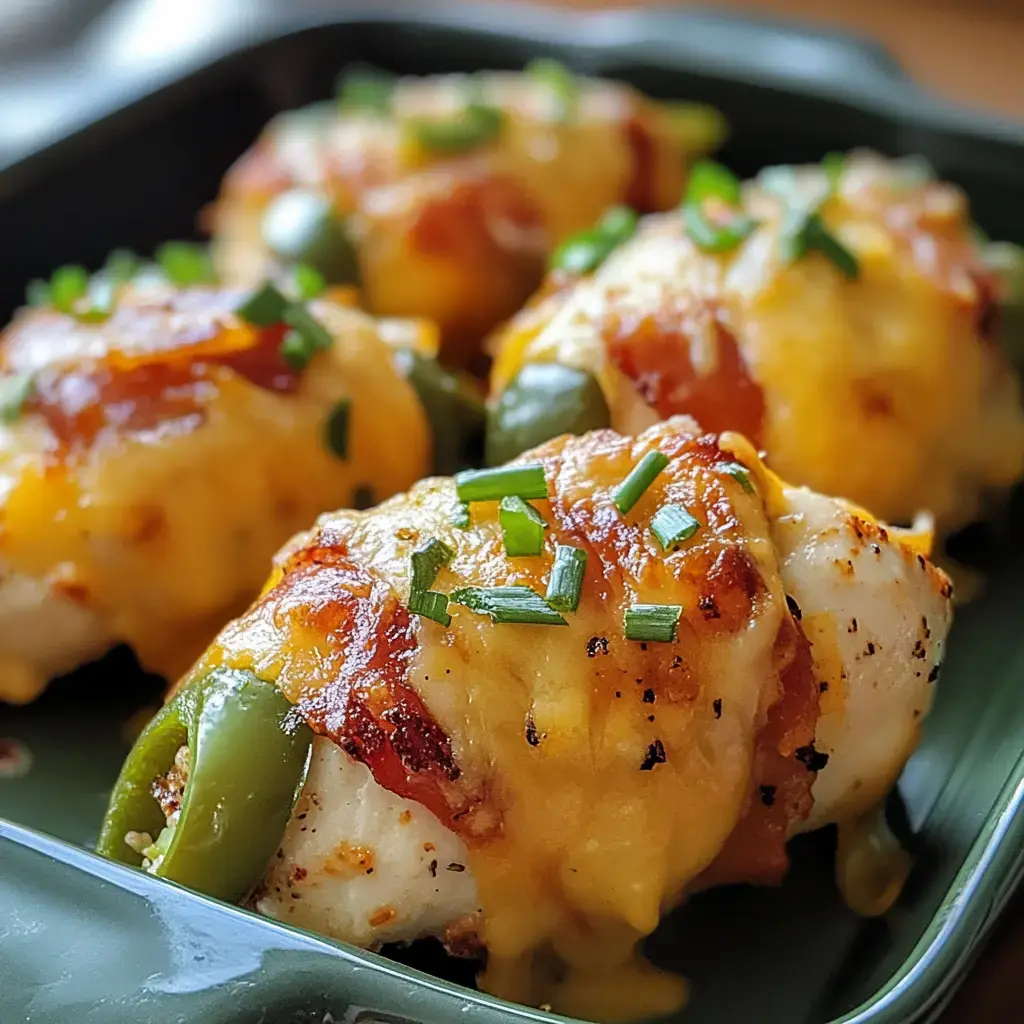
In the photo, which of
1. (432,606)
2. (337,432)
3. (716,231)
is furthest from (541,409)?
(432,606)

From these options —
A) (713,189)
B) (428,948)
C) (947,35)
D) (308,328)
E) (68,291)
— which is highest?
(68,291)

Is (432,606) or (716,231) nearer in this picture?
(432,606)

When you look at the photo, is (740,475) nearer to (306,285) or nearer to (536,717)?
(536,717)

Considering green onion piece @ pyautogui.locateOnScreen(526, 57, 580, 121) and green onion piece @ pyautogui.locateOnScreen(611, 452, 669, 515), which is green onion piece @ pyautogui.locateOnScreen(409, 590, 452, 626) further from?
green onion piece @ pyautogui.locateOnScreen(526, 57, 580, 121)

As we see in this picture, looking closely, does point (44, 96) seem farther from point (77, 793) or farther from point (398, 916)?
point (398, 916)

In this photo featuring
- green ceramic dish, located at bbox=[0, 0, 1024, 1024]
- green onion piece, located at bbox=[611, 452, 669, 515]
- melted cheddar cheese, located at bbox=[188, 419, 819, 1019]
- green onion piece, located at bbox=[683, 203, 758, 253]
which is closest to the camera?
green ceramic dish, located at bbox=[0, 0, 1024, 1024]

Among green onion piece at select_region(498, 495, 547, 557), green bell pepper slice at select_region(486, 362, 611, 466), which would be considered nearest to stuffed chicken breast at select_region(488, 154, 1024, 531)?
green bell pepper slice at select_region(486, 362, 611, 466)
